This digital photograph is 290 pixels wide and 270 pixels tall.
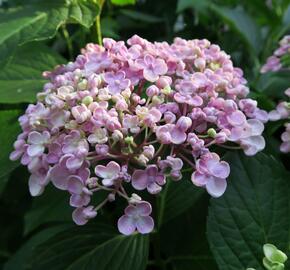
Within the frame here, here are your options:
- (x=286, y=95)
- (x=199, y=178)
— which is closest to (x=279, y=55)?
(x=286, y=95)

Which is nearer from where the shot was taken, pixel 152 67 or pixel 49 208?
pixel 152 67

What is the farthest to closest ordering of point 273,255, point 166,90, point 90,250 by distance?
point 90,250 < point 166,90 < point 273,255

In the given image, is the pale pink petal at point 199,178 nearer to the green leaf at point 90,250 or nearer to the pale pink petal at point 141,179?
the pale pink petal at point 141,179

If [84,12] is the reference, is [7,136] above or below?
below

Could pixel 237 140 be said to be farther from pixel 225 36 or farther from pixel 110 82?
pixel 225 36

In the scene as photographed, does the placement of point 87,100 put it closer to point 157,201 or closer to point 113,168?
point 113,168

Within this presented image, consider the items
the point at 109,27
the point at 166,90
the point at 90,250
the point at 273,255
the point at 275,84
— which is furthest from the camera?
the point at 109,27

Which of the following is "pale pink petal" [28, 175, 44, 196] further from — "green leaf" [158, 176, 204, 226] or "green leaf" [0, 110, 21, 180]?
"green leaf" [158, 176, 204, 226]

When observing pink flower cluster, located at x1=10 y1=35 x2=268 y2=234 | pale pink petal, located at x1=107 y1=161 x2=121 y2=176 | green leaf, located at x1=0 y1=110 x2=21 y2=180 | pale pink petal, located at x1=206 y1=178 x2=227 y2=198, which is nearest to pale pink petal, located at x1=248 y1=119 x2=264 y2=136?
pink flower cluster, located at x1=10 y1=35 x2=268 y2=234
